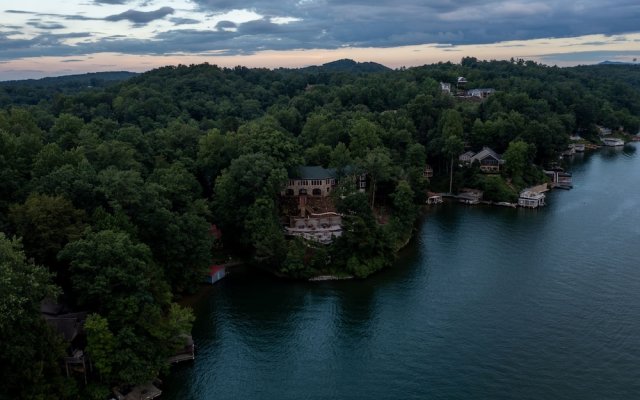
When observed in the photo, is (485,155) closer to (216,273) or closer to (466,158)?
(466,158)

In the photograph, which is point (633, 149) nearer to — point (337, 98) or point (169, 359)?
point (337, 98)

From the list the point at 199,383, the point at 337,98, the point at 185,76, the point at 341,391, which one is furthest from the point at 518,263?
the point at 185,76

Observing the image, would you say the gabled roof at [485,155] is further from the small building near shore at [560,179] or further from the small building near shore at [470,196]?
the small building near shore at [560,179]

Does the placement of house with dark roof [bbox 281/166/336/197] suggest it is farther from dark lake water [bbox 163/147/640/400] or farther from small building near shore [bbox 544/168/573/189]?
small building near shore [bbox 544/168/573/189]

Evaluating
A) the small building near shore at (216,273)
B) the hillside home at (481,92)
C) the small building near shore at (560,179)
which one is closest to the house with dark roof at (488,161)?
the small building near shore at (560,179)

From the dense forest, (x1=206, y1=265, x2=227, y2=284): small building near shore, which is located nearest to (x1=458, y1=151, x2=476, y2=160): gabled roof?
the dense forest
